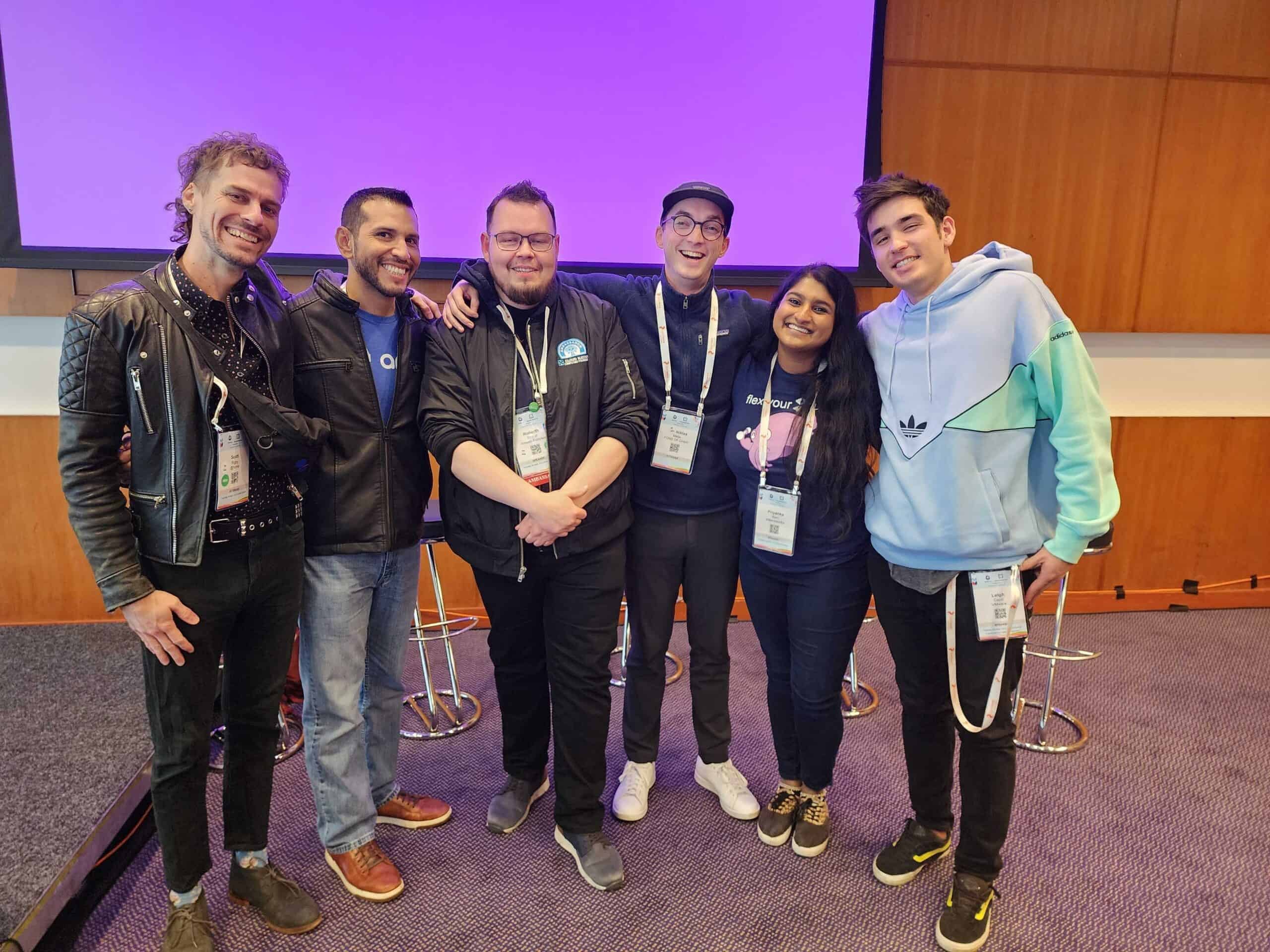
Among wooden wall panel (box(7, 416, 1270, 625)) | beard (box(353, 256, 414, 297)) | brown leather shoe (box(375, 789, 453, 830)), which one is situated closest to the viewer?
beard (box(353, 256, 414, 297))

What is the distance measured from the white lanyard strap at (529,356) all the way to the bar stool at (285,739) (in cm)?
153

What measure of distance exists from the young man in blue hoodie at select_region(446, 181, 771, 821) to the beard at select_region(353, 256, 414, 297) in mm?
203

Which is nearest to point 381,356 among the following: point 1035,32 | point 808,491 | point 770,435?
point 770,435

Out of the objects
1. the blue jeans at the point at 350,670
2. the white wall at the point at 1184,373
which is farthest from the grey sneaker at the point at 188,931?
the white wall at the point at 1184,373

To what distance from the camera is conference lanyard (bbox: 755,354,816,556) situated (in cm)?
188

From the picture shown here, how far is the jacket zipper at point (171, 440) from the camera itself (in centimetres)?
142

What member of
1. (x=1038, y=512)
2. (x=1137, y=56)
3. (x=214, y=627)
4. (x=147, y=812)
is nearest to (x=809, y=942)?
(x=1038, y=512)

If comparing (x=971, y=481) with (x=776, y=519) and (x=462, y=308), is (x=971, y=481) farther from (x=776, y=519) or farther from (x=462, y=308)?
(x=462, y=308)

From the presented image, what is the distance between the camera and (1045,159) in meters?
3.50

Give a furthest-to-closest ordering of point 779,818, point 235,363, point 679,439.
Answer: point 779,818 → point 679,439 → point 235,363

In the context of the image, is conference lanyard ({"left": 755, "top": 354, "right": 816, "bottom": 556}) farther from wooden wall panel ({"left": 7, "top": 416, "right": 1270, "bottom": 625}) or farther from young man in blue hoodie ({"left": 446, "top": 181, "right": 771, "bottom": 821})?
wooden wall panel ({"left": 7, "top": 416, "right": 1270, "bottom": 625})

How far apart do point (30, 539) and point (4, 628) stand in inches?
17.1

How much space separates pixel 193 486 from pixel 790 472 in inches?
53.8

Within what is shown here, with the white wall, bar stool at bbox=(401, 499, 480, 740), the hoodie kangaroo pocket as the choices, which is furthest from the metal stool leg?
the white wall
